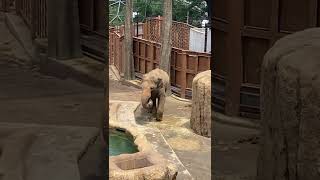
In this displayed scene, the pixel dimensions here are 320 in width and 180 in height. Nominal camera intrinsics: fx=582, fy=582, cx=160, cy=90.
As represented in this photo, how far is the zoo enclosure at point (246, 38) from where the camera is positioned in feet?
5.58

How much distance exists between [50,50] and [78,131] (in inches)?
13.7

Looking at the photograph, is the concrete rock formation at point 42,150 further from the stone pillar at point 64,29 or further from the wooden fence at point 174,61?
the wooden fence at point 174,61

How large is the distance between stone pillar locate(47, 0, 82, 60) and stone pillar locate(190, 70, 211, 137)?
8.86ft

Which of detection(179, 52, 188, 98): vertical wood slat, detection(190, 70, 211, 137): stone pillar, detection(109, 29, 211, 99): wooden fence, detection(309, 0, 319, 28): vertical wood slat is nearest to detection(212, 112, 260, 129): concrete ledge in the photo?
detection(309, 0, 319, 28): vertical wood slat

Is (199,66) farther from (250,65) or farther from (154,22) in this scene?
(250,65)

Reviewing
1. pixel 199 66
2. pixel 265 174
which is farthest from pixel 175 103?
pixel 265 174

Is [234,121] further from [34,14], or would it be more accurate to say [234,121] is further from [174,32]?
[174,32]

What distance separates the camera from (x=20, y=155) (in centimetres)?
207

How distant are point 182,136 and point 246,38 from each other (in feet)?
10.2

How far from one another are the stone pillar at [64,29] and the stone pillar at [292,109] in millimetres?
1224

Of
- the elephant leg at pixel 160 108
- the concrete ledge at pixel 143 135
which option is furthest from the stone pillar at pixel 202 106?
the elephant leg at pixel 160 108

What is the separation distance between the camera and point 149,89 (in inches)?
216

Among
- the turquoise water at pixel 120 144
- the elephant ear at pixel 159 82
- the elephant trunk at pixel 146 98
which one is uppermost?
the elephant ear at pixel 159 82

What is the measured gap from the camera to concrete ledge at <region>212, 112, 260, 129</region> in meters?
1.94
